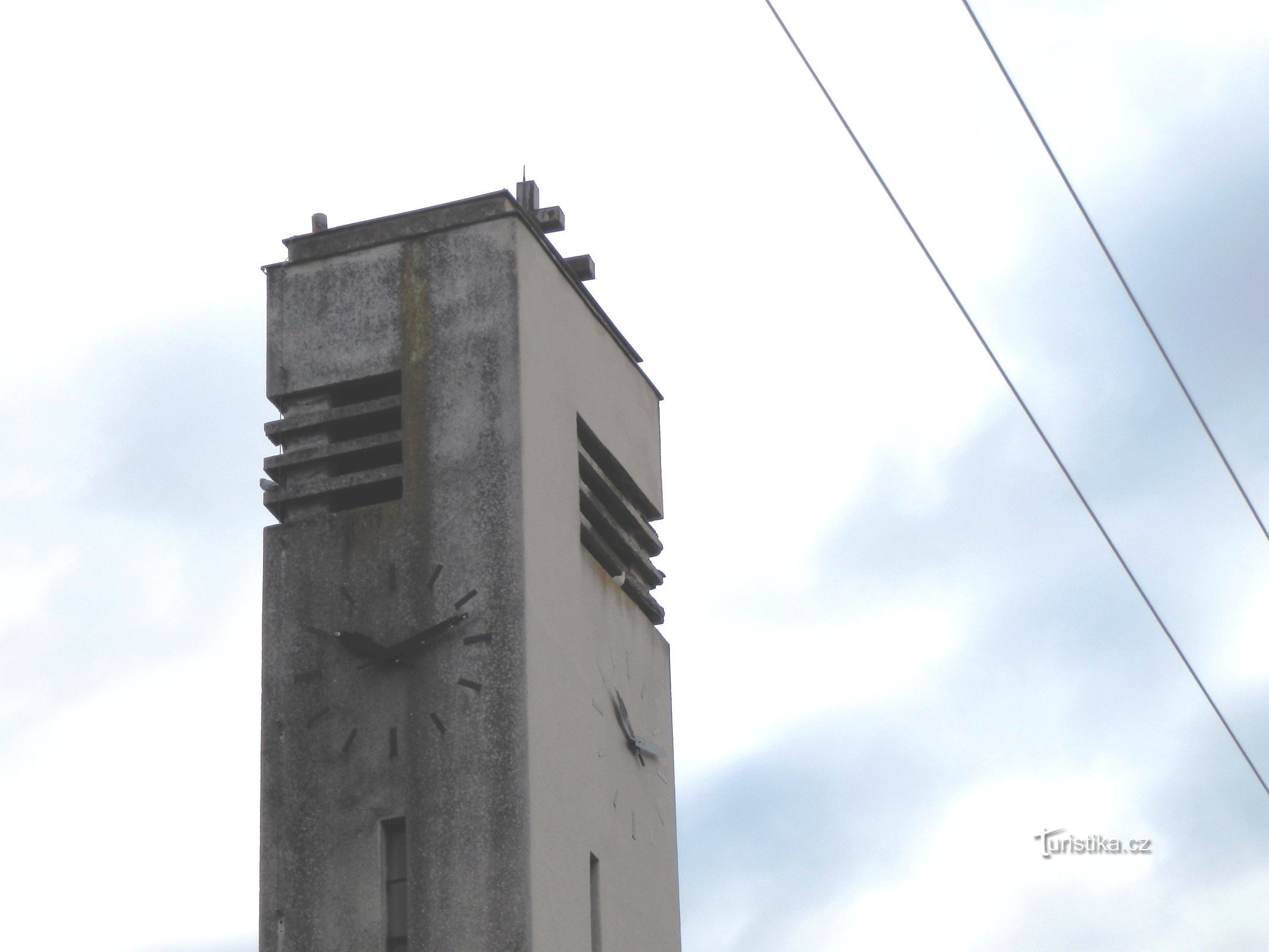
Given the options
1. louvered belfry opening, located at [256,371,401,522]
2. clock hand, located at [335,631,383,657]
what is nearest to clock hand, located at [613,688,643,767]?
clock hand, located at [335,631,383,657]

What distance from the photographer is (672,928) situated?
2172 centimetres

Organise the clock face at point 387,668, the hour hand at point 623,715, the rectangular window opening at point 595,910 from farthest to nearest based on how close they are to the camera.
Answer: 1. the hour hand at point 623,715
2. the rectangular window opening at point 595,910
3. the clock face at point 387,668

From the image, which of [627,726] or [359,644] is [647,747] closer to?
[627,726]

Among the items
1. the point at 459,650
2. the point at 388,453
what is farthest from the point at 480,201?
the point at 459,650

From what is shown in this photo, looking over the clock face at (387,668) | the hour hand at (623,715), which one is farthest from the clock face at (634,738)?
the clock face at (387,668)

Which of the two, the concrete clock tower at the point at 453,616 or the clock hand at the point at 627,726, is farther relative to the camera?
the clock hand at the point at 627,726

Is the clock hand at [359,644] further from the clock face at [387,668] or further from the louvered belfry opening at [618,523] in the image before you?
the louvered belfry opening at [618,523]

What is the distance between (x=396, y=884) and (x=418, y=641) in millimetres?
1941

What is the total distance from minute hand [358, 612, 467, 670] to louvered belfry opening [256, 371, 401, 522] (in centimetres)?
146

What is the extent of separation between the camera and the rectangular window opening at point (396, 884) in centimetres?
1891

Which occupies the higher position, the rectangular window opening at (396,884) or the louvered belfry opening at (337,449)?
the louvered belfry opening at (337,449)

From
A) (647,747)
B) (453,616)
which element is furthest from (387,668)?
(647,747)

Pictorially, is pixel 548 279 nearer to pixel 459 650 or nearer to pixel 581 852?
pixel 459 650

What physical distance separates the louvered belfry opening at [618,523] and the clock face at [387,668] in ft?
6.95
